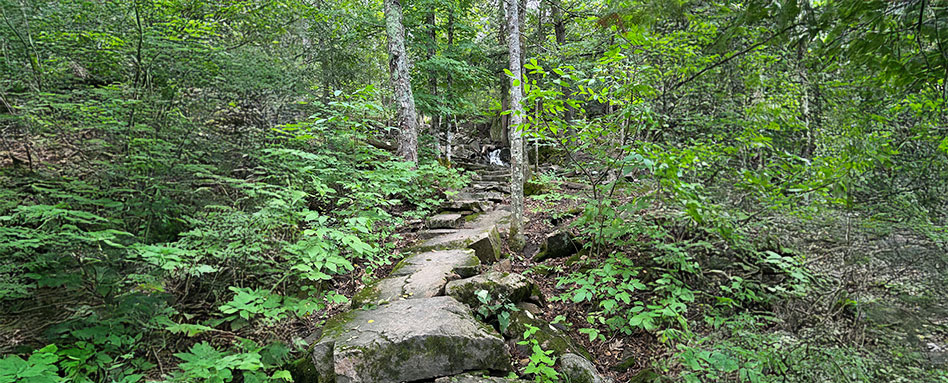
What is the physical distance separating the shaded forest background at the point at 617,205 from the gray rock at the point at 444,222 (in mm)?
1566

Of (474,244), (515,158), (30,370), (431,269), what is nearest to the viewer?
(30,370)

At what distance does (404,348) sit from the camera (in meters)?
2.83

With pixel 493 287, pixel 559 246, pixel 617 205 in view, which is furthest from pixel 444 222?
pixel 617 205

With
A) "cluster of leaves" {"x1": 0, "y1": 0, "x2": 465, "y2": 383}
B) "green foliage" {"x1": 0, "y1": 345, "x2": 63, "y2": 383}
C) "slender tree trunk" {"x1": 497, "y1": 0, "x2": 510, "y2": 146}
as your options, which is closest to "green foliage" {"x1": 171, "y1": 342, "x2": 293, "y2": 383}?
"cluster of leaves" {"x1": 0, "y1": 0, "x2": 465, "y2": 383}

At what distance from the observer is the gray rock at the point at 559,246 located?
5574mm

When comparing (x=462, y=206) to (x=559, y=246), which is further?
(x=462, y=206)

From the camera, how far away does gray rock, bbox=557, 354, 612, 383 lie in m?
3.14

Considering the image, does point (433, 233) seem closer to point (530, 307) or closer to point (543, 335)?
point (530, 307)

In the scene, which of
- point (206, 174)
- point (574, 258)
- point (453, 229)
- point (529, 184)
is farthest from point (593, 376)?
point (529, 184)

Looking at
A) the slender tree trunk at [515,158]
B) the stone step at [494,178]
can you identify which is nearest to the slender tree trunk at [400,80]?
the slender tree trunk at [515,158]

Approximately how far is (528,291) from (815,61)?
3.27 meters

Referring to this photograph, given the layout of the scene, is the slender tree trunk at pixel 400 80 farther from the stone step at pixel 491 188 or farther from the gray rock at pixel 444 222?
the stone step at pixel 491 188

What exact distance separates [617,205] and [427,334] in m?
2.55

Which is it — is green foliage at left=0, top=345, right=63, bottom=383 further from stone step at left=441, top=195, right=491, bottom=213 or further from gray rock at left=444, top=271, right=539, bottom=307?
stone step at left=441, top=195, right=491, bottom=213
